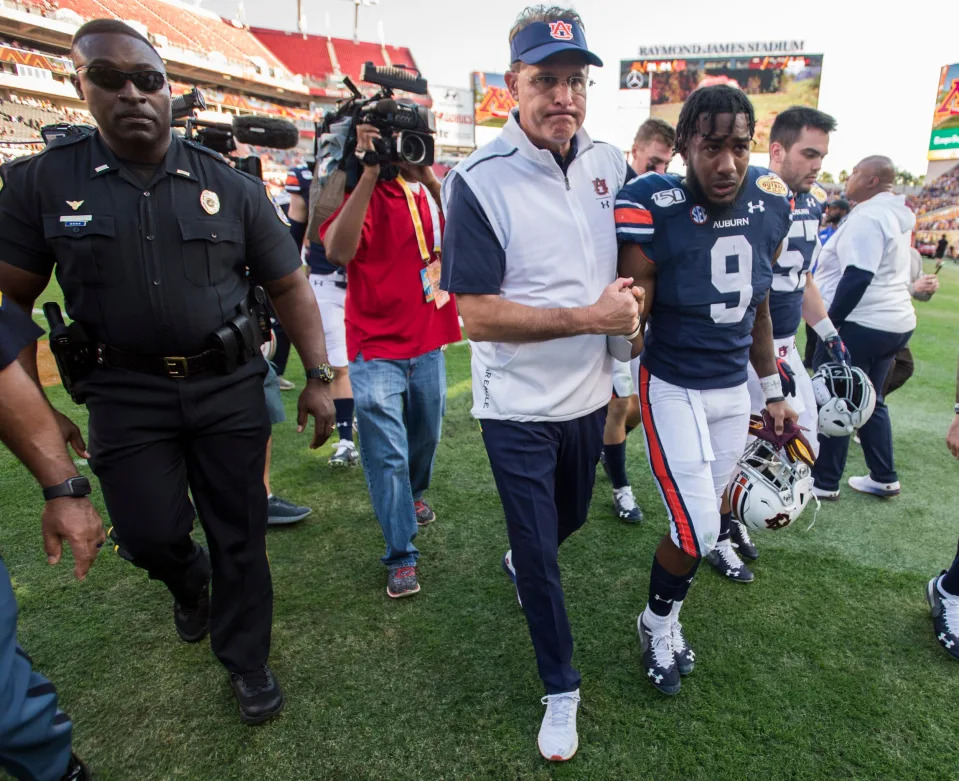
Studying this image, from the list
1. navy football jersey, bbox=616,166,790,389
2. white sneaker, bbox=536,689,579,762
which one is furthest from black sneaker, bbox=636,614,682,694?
navy football jersey, bbox=616,166,790,389

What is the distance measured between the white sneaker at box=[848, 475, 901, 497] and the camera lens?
3.56 meters

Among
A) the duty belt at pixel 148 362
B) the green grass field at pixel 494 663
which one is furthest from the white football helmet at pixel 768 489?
the duty belt at pixel 148 362

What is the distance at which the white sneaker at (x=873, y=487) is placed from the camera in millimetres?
4039

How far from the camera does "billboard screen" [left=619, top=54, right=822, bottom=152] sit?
30734 mm

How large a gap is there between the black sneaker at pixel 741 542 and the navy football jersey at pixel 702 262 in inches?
50.5

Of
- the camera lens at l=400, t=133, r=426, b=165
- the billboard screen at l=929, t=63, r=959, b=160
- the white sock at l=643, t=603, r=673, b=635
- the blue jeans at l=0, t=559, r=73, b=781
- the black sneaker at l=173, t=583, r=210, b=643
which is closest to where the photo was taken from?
the blue jeans at l=0, t=559, r=73, b=781

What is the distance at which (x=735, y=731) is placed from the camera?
84.8 inches

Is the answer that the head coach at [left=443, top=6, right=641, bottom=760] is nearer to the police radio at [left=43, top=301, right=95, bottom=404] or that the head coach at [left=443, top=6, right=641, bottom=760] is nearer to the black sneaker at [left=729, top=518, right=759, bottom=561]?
the police radio at [left=43, top=301, right=95, bottom=404]

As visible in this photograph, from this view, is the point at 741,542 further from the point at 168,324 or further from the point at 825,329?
the point at 168,324

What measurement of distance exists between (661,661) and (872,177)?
353 centimetres

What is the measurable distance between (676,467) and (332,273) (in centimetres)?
318

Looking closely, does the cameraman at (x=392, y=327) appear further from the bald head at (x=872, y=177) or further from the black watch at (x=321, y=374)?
the bald head at (x=872, y=177)

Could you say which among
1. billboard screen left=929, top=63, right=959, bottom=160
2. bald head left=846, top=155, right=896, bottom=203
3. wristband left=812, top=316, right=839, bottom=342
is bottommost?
wristband left=812, top=316, right=839, bottom=342

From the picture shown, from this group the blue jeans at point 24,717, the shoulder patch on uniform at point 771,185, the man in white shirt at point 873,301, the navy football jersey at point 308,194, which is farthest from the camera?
the navy football jersey at point 308,194
